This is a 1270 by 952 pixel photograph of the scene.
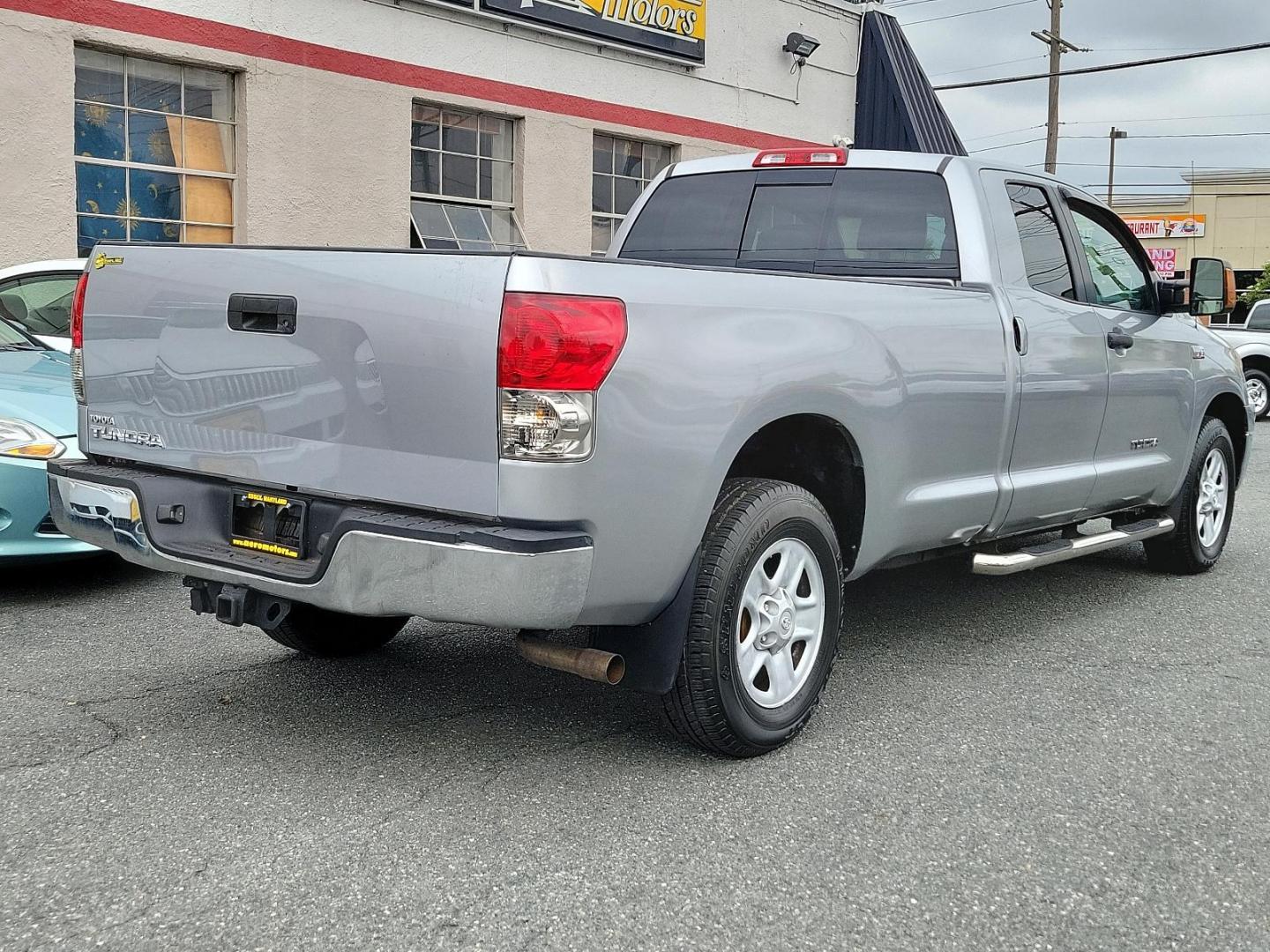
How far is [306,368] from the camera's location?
3.41 metres

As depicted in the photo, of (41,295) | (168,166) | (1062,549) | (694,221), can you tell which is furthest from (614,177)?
(1062,549)

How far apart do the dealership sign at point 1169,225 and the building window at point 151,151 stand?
43.8 metres

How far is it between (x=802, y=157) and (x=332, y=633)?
2.66 metres

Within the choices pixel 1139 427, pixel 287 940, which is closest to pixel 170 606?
pixel 287 940

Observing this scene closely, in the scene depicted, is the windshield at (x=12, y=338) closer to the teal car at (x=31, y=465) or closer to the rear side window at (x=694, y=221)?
the teal car at (x=31, y=465)

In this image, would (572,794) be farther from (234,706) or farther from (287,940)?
(234,706)

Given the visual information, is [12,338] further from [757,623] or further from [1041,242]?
[1041,242]

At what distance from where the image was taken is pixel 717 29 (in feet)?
52.2

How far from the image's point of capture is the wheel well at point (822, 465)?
4070 mm

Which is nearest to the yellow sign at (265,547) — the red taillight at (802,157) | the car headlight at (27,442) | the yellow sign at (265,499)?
the yellow sign at (265,499)

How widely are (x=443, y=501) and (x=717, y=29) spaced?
45.8ft

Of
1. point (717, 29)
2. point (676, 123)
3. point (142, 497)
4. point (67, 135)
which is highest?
point (717, 29)

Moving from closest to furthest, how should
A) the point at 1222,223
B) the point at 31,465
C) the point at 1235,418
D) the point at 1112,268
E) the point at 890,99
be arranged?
the point at 31,465, the point at 1112,268, the point at 1235,418, the point at 890,99, the point at 1222,223

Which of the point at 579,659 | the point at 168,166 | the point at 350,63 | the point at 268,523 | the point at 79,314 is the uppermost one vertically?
the point at 350,63
